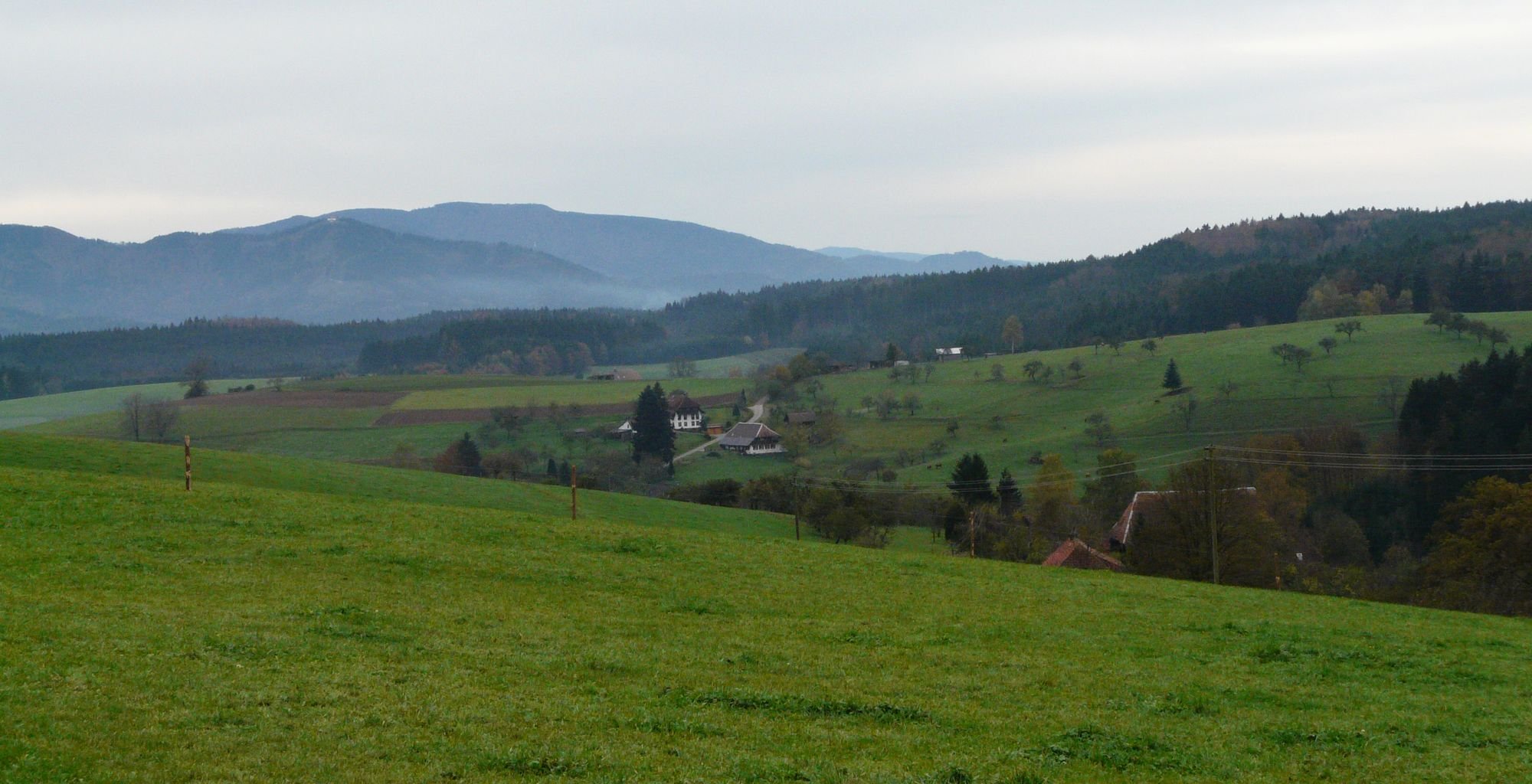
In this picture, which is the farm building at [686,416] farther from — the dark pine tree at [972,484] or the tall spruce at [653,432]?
the dark pine tree at [972,484]

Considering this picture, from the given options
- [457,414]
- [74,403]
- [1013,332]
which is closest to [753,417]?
[457,414]

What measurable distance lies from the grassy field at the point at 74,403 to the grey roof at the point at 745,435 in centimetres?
7469

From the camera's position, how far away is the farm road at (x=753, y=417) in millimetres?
109981

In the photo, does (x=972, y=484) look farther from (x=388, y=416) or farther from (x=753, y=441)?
(x=388, y=416)

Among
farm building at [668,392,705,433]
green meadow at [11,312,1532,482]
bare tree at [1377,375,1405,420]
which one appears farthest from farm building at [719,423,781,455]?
bare tree at [1377,375,1405,420]

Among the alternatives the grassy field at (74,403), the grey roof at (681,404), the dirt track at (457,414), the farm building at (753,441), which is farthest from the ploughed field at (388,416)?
the farm building at (753,441)

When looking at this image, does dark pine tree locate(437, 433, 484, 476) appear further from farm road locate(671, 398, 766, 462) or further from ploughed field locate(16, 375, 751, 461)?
farm road locate(671, 398, 766, 462)

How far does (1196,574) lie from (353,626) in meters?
39.9

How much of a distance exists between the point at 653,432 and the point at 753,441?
35.4ft

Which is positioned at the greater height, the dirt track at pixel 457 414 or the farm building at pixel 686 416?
the dirt track at pixel 457 414

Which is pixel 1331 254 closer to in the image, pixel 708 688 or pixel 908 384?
pixel 908 384

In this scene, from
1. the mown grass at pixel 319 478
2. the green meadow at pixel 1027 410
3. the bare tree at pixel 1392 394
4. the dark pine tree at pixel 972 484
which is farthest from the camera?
the green meadow at pixel 1027 410

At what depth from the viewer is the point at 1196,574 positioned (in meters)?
47.4

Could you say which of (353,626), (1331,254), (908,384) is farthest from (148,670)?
(1331,254)
